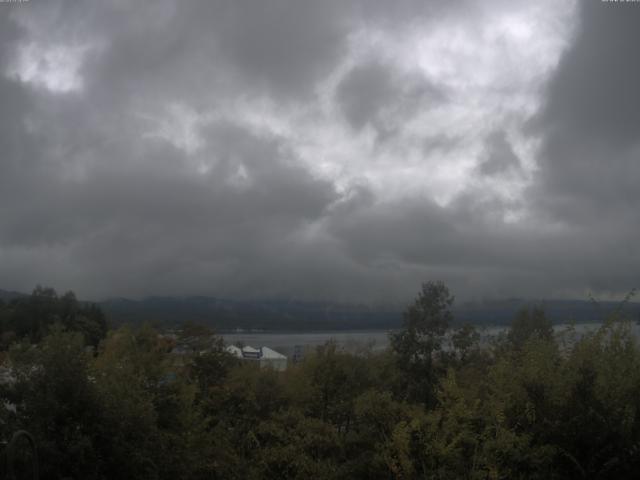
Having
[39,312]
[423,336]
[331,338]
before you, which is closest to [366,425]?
[423,336]

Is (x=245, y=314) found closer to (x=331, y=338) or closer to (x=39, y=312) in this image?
(x=39, y=312)

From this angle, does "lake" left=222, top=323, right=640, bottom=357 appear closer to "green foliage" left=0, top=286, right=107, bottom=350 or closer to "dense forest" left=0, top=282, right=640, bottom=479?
"dense forest" left=0, top=282, right=640, bottom=479

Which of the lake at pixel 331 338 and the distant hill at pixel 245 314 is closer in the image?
the lake at pixel 331 338

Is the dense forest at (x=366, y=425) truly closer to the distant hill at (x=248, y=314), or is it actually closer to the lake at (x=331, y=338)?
the lake at (x=331, y=338)

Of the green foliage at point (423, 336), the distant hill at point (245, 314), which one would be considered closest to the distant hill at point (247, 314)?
the distant hill at point (245, 314)

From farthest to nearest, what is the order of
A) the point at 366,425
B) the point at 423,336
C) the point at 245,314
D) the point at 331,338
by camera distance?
the point at 245,314, the point at 331,338, the point at 423,336, the point at 366,425

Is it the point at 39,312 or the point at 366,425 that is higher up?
the point at 39,312

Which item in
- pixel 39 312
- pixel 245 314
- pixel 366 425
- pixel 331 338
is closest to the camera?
pixel 366 425

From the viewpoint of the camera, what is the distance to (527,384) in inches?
650

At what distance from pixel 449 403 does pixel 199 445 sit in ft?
28.5

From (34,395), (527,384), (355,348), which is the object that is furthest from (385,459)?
(355,348)

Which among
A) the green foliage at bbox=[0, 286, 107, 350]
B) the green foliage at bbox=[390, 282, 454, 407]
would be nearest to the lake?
the green foliage at bbox=[390, 282, 454, 407]

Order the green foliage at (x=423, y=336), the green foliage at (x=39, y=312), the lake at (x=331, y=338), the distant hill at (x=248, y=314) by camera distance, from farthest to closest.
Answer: the distant hill at (x=248, y=314) < the green foliage at (x=39, y=312) < the lake at (x=331, y=338) < the green foliage at (x=423, y=336)

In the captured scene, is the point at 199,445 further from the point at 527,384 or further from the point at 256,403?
the point at 527,384
